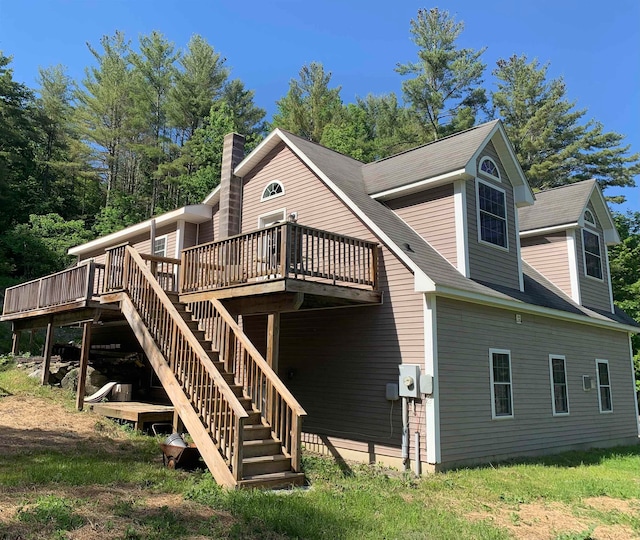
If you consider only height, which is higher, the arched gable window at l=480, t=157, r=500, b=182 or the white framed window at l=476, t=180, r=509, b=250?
the arched gable window at l=480, t=157, r=500, b=182

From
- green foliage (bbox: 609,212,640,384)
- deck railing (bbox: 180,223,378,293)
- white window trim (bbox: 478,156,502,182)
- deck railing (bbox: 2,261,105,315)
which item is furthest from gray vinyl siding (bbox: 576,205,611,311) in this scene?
deck railing (bbox: 2,261,105,315)

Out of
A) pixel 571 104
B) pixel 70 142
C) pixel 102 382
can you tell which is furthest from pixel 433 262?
pixel 70 142

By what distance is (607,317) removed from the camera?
14203mm

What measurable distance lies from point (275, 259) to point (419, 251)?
320 centimetres

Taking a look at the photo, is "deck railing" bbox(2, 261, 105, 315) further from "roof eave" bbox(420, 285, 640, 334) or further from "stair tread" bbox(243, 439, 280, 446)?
"roof eave" bbox(420, 285, 640, 334)

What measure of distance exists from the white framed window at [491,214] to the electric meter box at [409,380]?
3679 millimetres

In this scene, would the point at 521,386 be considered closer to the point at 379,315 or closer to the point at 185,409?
the point at 379,315

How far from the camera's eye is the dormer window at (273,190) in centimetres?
1290

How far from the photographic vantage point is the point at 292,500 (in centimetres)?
608

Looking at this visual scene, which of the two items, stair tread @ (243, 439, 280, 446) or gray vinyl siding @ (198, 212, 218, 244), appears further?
gray vinyl siding @ (198, 212, 218, 244)

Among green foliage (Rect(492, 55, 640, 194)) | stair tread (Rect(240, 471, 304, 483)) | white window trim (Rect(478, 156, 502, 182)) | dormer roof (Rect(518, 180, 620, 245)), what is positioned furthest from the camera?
green foliage (Rect(492, 55, 640, 194))

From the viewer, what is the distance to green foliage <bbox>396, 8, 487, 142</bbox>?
1248 inches

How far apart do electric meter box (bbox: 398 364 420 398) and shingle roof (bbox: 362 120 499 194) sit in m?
4.22

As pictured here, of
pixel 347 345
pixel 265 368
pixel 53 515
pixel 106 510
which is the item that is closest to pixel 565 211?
pixel 347 345
